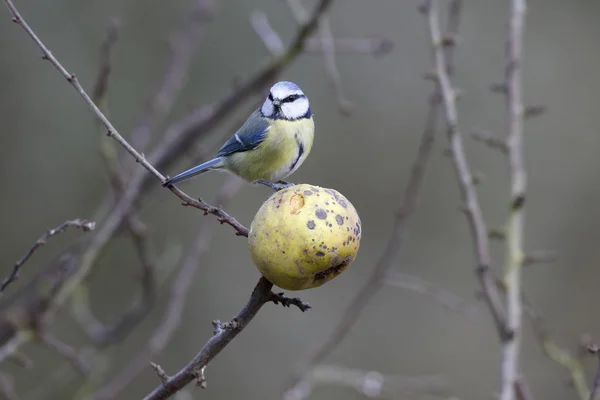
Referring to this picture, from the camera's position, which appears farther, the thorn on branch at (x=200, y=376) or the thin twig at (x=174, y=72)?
the thin twig at (x=174, y=72)

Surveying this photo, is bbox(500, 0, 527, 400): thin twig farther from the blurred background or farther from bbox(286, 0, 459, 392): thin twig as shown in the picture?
the blurred background

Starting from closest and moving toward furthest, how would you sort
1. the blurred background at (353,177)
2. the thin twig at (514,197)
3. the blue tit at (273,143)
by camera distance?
the thin twig at (514,197) < the blue tit at (273,143) < the blurred background at (353,177)

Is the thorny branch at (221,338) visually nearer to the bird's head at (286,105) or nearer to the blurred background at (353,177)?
the bird's head at (286,105)

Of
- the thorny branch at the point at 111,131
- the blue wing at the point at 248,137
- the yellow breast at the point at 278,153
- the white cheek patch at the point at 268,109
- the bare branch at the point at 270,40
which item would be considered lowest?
the yellow breast at the point at 278,153

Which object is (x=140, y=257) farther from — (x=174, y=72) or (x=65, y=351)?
(x=174, y=72)

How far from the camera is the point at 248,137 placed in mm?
2045

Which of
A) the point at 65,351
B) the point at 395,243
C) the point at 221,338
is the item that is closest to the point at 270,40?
the point at 395,243

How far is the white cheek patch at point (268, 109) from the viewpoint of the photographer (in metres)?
2.07

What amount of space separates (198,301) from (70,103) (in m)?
1.31

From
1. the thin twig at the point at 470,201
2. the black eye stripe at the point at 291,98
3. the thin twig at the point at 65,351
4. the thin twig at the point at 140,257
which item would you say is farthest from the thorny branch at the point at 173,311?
the thin twig at the point at 470,201

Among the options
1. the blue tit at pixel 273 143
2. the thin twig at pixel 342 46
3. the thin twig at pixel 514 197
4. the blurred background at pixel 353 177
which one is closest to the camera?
the thin twig at pixel 514 197

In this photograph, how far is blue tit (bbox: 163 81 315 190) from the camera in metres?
1.97

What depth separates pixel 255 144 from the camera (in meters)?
2.03

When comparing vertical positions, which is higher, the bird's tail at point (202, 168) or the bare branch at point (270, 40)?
the bare branch at point (270, 40)
